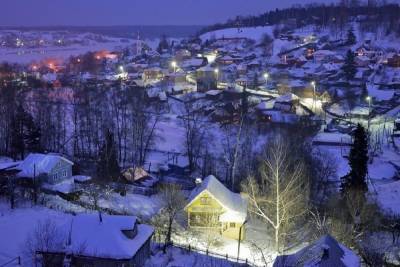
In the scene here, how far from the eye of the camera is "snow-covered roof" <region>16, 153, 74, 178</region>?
89.1 feet

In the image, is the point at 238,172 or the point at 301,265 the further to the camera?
the point at 238,172

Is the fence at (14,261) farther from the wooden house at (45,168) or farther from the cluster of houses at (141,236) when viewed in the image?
the wooden house at (45,168)

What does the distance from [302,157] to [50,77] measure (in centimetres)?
5212

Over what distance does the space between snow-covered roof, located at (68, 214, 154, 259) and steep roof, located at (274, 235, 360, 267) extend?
5050 millimetres

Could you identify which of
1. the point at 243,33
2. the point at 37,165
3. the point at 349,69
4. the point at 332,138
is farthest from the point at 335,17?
the point at 37,165

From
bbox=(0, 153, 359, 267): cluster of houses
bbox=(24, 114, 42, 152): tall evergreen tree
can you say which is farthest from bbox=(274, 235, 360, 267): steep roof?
bbox=(24, 114, 42, 152): tall evergreen tree

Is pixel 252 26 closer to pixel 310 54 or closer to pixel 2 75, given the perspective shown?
pixel 310 54

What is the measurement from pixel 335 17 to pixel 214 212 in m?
88.3

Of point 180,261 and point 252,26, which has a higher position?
point 252,26

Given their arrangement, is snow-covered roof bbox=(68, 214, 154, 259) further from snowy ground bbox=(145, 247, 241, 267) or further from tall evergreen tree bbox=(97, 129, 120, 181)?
tall evergreen tree bbox=(97, 129, 120, 181)

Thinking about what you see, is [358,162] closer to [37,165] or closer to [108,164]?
[108,164]

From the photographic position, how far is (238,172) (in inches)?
1216

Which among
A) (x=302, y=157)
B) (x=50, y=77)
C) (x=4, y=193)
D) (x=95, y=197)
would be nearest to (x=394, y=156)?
(x=302, y=157)

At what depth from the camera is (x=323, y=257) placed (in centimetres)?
1488
